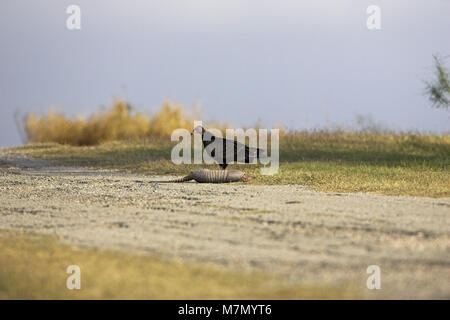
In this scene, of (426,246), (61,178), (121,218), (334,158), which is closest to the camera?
(426,246)

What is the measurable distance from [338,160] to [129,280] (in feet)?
32.8

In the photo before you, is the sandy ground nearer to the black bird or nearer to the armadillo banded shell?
the armadillo banded shell

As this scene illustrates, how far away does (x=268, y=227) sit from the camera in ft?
16.3

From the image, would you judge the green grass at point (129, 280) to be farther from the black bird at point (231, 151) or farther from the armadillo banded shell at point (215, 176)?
the black bird at point (231, 151)

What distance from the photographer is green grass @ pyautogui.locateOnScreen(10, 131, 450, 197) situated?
850cm

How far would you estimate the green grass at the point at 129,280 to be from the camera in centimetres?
327

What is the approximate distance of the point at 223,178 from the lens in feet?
30.5

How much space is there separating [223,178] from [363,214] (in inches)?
153

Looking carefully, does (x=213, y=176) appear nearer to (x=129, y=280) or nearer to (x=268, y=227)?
(x=268, y=227)
